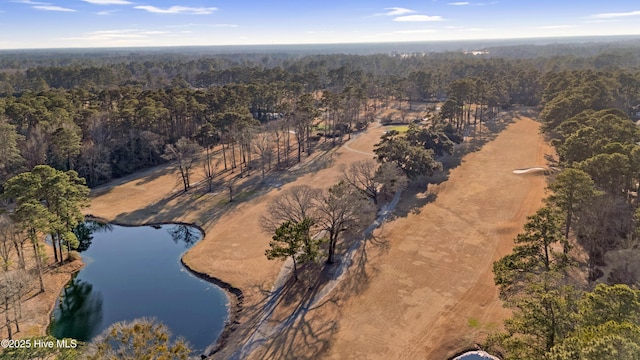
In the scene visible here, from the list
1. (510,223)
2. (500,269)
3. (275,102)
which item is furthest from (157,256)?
(275,102)

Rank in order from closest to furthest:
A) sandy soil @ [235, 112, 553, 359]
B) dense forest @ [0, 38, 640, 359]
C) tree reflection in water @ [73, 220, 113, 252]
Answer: dense forest @ [0, 38, 640, 359], sandy soil @ [235, 112, 553, 359], tree reflection in water @ [73, 220, 113, 252]

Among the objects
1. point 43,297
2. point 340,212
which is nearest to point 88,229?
point 43,297

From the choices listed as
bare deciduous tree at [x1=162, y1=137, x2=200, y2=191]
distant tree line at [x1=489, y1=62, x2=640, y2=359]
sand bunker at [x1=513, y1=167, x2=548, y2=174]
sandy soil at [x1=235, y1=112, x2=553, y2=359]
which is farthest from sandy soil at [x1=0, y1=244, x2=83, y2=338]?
sand bunker at [x1=513, y1=167, x2=548, y2=174]

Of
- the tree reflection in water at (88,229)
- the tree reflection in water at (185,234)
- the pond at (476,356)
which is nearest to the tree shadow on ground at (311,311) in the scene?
the pond at (476,356)

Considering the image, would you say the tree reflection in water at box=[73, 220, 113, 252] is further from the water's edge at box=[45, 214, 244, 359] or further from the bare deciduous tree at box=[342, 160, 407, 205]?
the bare deciduous tree at box=[342, 160, 407, 205]

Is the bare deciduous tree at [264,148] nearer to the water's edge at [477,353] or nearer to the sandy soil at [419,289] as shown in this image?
the sandy soil at [419,289]

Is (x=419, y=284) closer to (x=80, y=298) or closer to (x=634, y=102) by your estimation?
(x=80, y=298)
